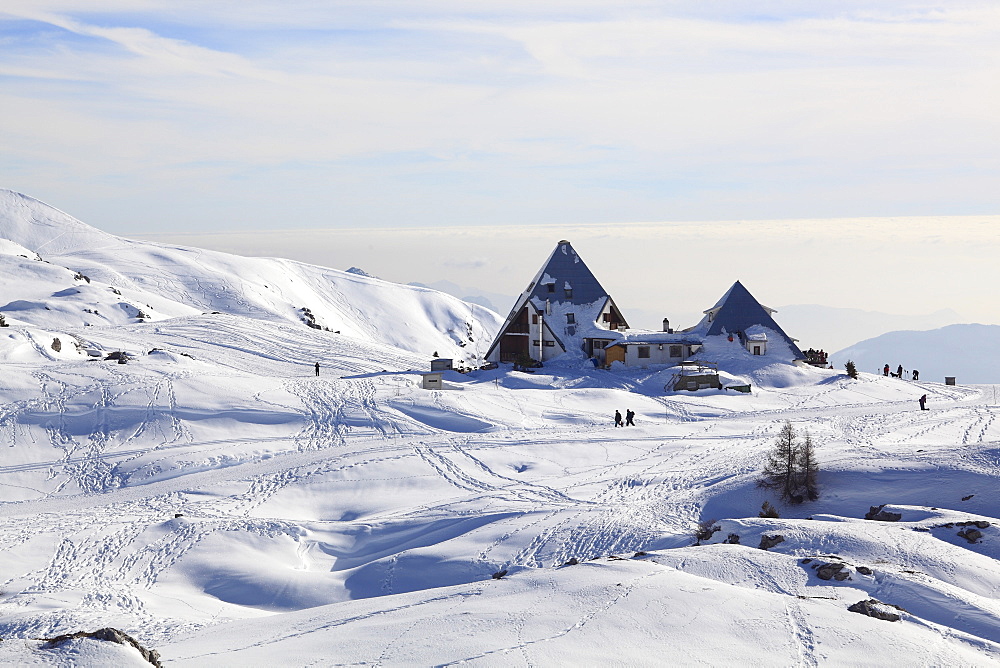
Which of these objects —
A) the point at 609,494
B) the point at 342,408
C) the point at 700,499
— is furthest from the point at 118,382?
the point at 700,499

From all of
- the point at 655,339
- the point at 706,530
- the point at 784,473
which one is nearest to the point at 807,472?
the point at 784,473

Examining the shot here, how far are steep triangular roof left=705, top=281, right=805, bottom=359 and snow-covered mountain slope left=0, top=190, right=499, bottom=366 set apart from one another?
33424 millimetres

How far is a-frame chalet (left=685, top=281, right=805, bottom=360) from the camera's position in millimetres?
60594

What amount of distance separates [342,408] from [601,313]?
24.0m

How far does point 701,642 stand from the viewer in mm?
16594

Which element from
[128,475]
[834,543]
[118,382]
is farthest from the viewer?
[118,382]

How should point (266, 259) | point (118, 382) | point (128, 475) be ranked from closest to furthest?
point (128, 475)
point (118, 382)
point (266, 259)

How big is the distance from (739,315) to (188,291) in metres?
76.3

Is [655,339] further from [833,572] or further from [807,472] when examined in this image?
[833,572]

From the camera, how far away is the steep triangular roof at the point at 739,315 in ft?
200

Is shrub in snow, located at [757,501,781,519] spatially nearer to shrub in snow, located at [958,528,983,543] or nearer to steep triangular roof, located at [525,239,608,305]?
shrub in snow, located at [958,528,983,543]

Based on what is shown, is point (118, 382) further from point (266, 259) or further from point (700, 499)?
point (266, 259)

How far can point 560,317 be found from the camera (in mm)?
61062

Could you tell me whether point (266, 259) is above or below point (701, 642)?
above
